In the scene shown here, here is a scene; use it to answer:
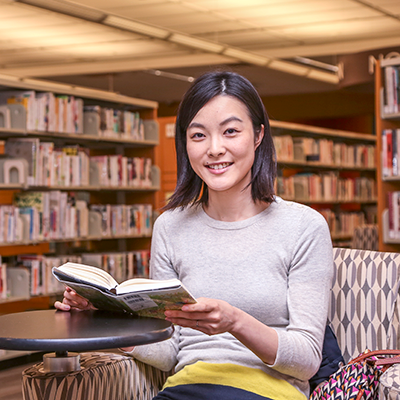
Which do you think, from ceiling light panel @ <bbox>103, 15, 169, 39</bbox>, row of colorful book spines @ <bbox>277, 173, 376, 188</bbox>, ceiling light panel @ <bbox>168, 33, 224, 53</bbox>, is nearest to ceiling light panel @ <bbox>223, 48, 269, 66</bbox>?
ceiling light panel @ <bbox>168, 33, 224, 53</bbox>

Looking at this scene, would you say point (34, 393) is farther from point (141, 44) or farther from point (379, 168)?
point (141, 44)

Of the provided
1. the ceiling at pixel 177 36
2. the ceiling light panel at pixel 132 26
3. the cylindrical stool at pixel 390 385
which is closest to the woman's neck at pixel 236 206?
the cylindrical stool at pixel 390 385

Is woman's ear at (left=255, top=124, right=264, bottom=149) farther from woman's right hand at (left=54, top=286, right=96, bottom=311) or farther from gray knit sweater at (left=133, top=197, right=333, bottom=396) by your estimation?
woman's right hand at (left=54, top=286, right=96, bottom=311)

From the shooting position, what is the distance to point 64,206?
5121 mm

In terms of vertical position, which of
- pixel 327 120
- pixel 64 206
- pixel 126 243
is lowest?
pixel 126 243

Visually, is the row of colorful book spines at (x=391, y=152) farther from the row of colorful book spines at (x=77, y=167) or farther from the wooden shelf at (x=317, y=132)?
the wooden shelf at (x=317, y=132)

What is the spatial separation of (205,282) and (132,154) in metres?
4.75

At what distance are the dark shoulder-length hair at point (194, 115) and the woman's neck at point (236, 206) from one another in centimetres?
2

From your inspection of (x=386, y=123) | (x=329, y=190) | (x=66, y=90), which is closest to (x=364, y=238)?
(x=386, y=123)

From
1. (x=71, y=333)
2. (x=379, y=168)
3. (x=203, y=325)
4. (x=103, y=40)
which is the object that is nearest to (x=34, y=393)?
(x=71, y=333)

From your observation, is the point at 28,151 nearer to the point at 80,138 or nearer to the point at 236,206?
the point at 80,138

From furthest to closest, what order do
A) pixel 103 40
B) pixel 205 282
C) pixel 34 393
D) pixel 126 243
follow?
pixel 103 40 → pixel 126 243 → pixel 205 282 → pixel 34 393

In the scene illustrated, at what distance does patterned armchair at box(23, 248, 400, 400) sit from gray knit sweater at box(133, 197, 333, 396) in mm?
70

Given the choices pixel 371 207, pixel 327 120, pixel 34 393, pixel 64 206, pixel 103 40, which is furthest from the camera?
pixel 327 120
